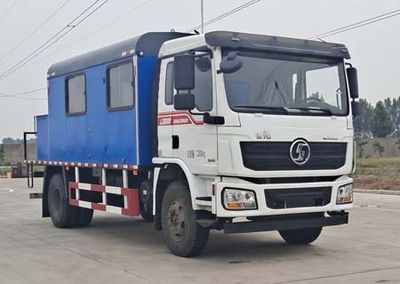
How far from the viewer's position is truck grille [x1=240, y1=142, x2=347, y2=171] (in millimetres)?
8492

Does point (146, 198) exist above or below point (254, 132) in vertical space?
below

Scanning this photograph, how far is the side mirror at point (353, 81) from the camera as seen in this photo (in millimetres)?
9578

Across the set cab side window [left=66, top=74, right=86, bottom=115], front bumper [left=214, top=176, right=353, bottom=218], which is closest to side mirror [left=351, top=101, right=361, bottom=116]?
front bumper [left=214, top=176, right=353, bottom=218]

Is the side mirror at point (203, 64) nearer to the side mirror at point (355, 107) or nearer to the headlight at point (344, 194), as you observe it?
the side mirror at point (355, 107)

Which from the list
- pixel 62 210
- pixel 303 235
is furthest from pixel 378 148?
pixel 303 235

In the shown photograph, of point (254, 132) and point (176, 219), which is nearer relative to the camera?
point (254, 132)

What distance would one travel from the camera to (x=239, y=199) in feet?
27.6

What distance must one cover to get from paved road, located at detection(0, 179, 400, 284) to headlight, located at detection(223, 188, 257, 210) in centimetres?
80

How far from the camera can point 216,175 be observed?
28.2ft

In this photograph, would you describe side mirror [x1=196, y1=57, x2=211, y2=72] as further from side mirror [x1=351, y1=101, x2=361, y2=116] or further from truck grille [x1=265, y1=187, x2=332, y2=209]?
side mirror [x1=351, y1=101, x2=361, y2=116]

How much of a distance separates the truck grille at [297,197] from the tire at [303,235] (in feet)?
4.48

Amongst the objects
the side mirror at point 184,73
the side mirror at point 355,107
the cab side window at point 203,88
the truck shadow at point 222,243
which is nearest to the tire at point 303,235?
the truck shadow at point 222,243

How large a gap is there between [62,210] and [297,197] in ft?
19.9

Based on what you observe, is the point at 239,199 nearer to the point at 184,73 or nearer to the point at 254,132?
the point at 254,132
